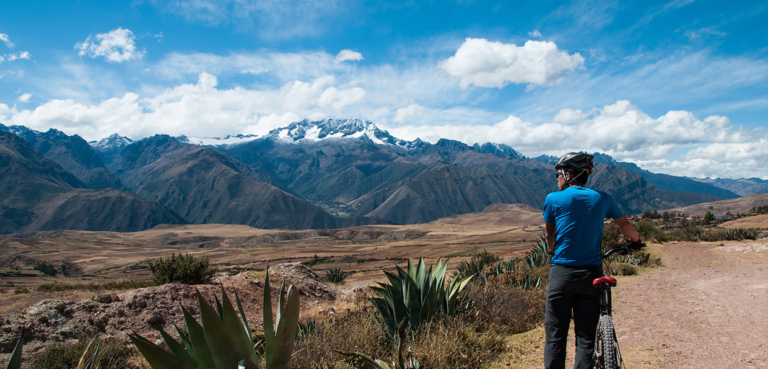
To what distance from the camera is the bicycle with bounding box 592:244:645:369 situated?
3021 mm

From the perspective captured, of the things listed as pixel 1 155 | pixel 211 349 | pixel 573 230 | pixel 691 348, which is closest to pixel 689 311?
pixel 691 348

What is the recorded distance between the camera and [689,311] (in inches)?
259

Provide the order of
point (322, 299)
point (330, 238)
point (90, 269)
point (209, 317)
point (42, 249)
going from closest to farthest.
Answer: point (209, 317) < point (322, 299) < point (90, 269) < point (42, 249) < point (330, 238)

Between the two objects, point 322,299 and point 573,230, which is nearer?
point 573,230

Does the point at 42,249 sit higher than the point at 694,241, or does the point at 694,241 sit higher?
the point at 694,241

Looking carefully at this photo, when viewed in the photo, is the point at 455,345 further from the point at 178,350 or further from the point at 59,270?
the point at 59,270

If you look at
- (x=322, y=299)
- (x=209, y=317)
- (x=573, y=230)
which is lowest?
(x=322, y=299)

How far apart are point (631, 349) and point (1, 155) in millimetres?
263697

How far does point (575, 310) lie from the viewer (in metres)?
3.32

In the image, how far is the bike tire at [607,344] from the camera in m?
3.01

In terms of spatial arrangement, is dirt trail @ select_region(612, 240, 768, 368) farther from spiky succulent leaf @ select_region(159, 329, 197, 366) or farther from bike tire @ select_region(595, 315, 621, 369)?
spiky succulent leaf @ select_region(159, 329, 197, 366)

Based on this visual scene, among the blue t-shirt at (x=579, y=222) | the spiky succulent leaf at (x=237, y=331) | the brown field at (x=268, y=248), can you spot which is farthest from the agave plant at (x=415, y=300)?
the brown field at (x=268, y=248)

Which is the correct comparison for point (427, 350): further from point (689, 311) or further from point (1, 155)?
point (1, 155)

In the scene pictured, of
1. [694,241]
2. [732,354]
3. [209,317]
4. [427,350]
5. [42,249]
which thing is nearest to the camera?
[209,317]
